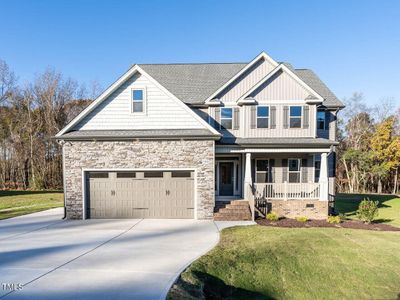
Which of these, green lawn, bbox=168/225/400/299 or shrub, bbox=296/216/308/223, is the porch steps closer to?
green lawn, bbox=168/225/400/299

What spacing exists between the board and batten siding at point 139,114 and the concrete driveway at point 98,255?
15.8ft

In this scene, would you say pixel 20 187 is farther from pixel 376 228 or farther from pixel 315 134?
pixel 376 228

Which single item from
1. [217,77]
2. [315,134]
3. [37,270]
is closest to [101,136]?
[37,270]

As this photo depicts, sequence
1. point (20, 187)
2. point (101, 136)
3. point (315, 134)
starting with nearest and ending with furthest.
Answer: point (101, 136) → point (315, 134) → point (20, 187)

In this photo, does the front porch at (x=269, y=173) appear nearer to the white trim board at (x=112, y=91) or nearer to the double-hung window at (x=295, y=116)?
the double-hung window at (x=295, y=116)

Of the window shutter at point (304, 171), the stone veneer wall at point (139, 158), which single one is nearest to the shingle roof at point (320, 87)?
the window shutter at point (304, 171)

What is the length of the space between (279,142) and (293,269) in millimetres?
7158

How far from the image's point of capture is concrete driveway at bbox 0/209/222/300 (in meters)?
4.69

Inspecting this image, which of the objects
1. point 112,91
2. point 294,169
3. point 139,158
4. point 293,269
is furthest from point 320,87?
point 112,91

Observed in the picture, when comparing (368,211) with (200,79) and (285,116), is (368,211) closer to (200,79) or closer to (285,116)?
(285,116)

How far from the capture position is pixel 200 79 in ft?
54.1

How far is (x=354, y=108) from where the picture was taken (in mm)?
35219

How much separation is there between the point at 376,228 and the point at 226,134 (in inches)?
343

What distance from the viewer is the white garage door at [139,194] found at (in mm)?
11406
